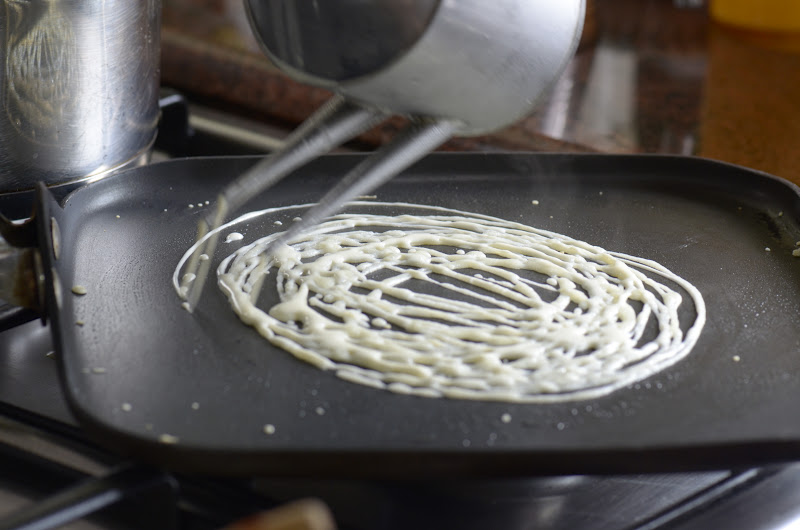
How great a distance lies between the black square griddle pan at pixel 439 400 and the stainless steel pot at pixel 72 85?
44mm

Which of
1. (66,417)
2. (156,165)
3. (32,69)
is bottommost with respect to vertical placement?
(66,417)

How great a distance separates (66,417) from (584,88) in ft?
3.45

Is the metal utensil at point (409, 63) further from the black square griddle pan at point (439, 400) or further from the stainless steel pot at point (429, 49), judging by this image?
the black square griddle pan at point (439, 400)

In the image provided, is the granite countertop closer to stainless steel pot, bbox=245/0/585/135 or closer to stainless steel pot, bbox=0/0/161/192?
stainless steel pot, bbox=0/0/161/192

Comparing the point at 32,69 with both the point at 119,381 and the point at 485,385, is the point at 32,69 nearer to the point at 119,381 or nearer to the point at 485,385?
the point at 119,381

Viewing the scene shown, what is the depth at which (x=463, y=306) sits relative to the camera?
79 centimetres

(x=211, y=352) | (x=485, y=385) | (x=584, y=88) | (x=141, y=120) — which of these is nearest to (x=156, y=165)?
(x=141, y=120)

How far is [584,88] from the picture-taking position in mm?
1499

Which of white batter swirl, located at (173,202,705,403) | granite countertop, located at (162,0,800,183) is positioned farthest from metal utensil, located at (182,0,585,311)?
granite countertop, located at (162,0,800,183)

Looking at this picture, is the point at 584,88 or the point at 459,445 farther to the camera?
the point at 584,88

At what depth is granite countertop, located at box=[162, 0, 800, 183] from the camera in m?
1.25

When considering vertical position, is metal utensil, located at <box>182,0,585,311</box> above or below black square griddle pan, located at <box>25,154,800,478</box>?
above

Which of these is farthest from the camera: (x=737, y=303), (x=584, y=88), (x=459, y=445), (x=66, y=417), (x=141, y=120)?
(x=584, y=88)

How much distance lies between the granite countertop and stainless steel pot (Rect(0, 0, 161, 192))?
0.46 meters
